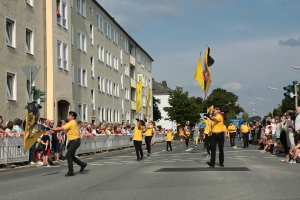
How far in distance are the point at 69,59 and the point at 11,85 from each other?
9698mm

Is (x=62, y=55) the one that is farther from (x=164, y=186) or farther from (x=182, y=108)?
(x=182, y=108)

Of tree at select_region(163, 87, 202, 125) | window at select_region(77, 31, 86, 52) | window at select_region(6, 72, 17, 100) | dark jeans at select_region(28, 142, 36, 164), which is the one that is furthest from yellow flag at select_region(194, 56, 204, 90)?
tree at select_region(163, 87, 202, 125)

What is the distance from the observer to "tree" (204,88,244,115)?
129 metres

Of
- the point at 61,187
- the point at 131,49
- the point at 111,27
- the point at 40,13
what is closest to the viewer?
the point at 61,187

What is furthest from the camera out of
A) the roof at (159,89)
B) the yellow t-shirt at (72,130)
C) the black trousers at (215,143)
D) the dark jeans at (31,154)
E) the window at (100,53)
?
the roof at (159,89)

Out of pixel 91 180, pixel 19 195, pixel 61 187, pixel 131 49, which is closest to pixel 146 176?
pixel 91 180

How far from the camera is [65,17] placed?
125 feet

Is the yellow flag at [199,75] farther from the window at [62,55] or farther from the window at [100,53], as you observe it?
the window at [100,53]

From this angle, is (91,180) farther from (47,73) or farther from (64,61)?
(64,61)

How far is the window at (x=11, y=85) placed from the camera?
28872mm

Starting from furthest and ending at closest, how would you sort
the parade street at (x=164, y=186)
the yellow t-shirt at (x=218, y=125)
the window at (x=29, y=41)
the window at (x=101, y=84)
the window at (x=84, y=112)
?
the window at (x=101, y=84)
the window at (x=84, y=112)
the window at (x=29, y=41)
the yellow t-shirt at (x=218, y=125)
the parade street at (x=164, y=186)

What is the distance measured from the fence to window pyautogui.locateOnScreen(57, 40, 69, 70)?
6.83m

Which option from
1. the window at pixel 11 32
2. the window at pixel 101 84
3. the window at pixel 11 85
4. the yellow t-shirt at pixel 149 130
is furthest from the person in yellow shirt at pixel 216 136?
the window at pixel 101 84

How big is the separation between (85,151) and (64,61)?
12.4 meters
